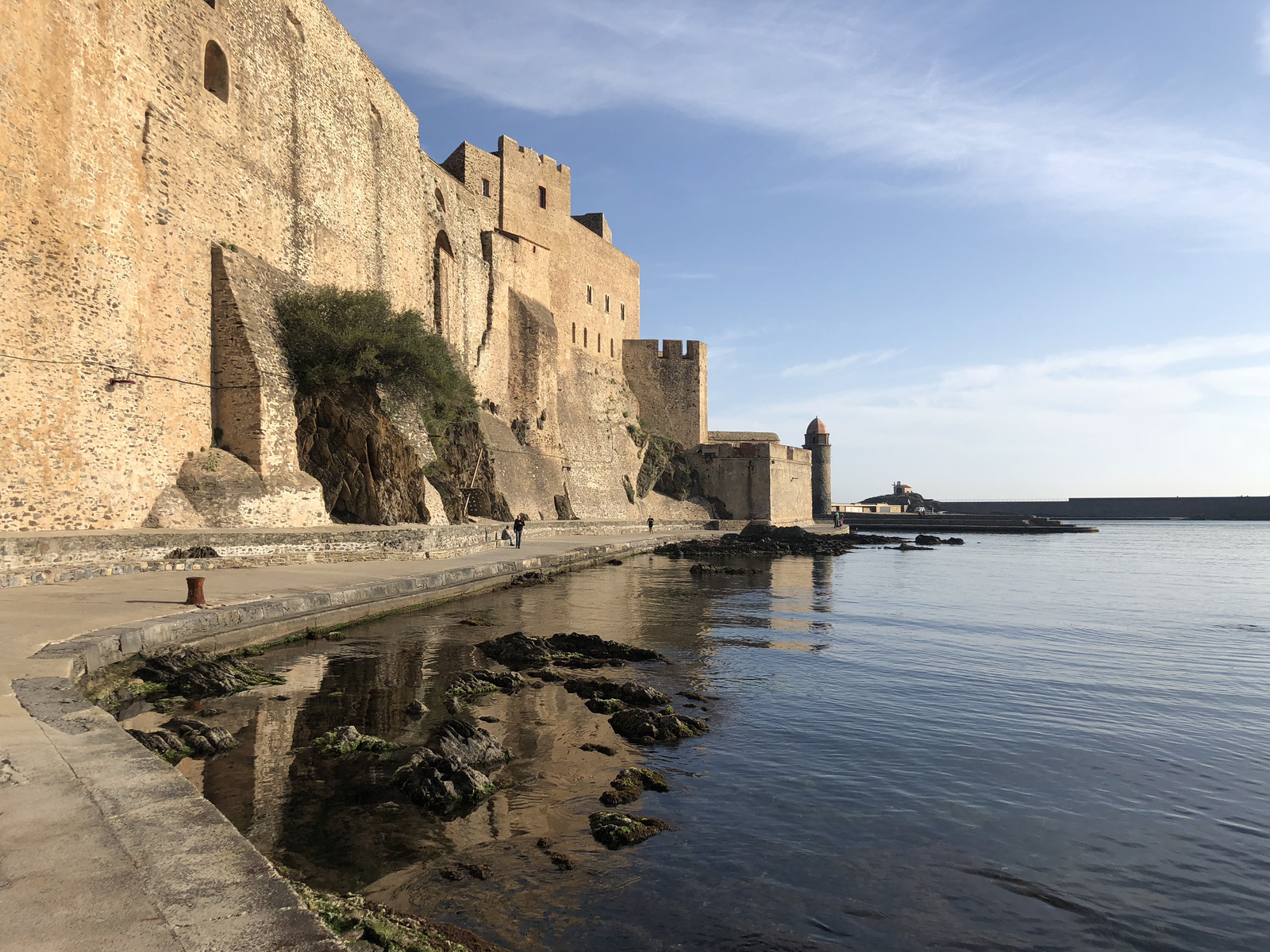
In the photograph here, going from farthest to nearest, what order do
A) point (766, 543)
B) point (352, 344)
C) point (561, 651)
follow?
point (766, 543), point (352, 344), point (561, 651)

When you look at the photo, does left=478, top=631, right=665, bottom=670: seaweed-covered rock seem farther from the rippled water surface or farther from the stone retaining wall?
the stone retaining wall

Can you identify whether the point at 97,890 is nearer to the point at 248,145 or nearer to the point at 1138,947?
the point at 1138,947

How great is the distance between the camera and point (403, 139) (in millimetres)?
23234

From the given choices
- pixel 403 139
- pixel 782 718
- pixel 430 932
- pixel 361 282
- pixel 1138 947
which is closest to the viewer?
pixel 430 932

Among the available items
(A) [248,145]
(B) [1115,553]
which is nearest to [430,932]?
(A) [248,145]

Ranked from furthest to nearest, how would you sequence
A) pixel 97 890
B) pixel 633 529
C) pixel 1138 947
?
pixel 633 529 < pixel 1138 947 < pixel 97 890

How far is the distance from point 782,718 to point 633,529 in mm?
28409

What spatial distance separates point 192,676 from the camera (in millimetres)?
6562

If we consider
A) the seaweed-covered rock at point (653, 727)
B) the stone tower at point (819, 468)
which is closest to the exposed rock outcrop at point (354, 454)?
the seaweed-covered rock at point (653, 727)

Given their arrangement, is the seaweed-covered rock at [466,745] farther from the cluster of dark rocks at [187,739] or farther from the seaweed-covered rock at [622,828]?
the cluster of dark rocks at [187,739]

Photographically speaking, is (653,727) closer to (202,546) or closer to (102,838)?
(102,838)

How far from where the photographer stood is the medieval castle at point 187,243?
10.6 m

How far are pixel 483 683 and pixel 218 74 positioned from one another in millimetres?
13330

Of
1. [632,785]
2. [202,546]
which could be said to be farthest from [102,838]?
[202,546]
